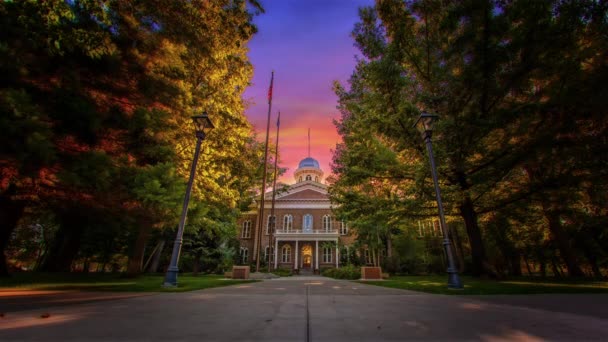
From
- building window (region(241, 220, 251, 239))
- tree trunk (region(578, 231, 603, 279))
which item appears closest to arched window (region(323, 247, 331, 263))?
building window (region(241, 220, 251, 239))

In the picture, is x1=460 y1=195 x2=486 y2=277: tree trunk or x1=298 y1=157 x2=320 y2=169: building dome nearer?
x1=460 y1=195 x2=486 y2=277: tree trunk

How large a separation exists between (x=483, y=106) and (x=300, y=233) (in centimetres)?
2753

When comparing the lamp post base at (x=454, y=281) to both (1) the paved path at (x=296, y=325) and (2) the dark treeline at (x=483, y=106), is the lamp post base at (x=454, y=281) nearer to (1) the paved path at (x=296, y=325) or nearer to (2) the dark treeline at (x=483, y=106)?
(1) the paved path at (x=296, y=325)

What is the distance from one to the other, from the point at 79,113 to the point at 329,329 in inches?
271

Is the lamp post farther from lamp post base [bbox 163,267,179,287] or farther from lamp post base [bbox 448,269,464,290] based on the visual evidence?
lamp post base [bbox 448,269,464,290]

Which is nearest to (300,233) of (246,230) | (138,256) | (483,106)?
(246,230)

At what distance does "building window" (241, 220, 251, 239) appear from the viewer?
119ft

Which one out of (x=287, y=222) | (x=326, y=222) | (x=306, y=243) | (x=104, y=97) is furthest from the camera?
(x=287, y=222)

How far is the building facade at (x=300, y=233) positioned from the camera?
32812mm

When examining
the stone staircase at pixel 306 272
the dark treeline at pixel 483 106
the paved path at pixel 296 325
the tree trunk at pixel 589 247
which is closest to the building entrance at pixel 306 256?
the stone staircase at pixel 306 272

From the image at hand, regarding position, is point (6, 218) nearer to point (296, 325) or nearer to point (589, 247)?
point (296, 325)

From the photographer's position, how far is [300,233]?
3341 cm

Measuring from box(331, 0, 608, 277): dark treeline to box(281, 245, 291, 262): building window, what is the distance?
24052mm

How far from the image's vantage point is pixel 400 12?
10000 mm
